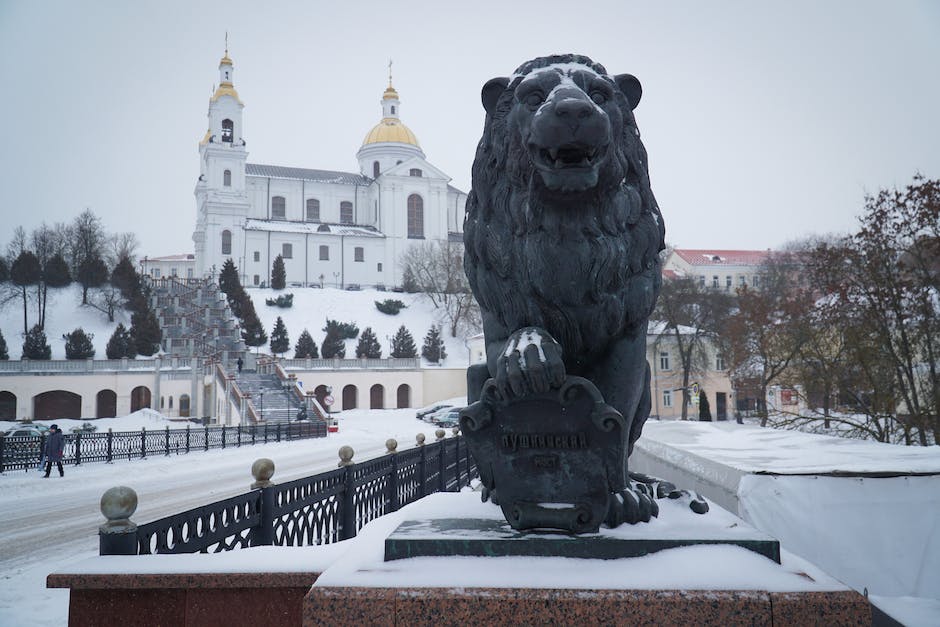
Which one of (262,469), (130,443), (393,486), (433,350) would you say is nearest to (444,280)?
(433,350)

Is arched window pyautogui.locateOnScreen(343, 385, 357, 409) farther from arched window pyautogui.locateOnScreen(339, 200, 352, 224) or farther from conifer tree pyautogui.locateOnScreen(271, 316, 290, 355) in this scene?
arched window pyautogui.locateOnScreen(339, 200, 352, 224)

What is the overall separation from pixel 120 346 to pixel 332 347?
1495 centimetres

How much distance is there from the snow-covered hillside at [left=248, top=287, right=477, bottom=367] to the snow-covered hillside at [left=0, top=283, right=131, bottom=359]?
40.8 feet

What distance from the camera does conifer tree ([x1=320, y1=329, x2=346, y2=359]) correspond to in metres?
49.5

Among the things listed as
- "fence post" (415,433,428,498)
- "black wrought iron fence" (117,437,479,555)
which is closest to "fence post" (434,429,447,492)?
"black wrought iron fence" (117,437,479,555)

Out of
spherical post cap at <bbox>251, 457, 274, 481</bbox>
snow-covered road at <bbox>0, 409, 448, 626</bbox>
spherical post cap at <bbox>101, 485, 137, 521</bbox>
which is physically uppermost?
spherical post cap at <bbox>101, 485, 137, 521</bbox>

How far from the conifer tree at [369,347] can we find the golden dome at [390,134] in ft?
107

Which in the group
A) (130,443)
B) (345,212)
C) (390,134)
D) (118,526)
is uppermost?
(390,134)

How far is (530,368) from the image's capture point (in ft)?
7.26

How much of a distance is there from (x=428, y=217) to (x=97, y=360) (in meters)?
39.5

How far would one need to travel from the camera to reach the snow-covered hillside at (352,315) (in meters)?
55.4

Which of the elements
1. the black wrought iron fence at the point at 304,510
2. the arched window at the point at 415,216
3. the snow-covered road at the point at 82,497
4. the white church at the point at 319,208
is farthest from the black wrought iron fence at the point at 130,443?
the arched window at the point at 415,216

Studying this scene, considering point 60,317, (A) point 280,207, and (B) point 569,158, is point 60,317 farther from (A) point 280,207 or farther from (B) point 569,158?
(B) point 569,158

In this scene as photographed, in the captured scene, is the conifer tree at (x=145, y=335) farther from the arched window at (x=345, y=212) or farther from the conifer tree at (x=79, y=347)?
the arched window at (x=345, y=212)
